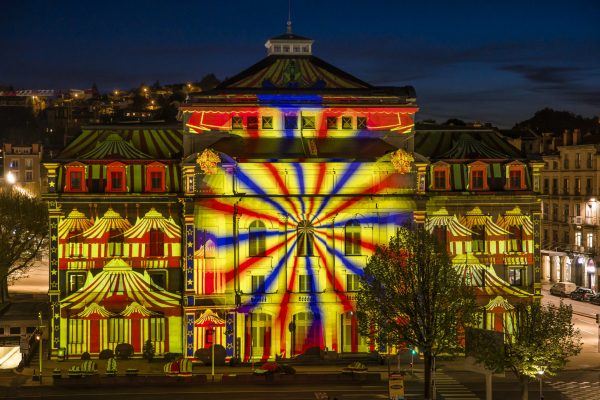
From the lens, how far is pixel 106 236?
3388 inches

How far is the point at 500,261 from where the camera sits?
8944cm

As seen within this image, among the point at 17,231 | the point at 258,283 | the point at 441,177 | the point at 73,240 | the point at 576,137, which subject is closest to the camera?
the point at 258,283

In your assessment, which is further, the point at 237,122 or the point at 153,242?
the point at 153,242

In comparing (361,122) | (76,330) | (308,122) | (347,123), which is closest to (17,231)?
(76,330)

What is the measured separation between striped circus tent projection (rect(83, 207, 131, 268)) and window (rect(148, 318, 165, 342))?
5879 millimetres

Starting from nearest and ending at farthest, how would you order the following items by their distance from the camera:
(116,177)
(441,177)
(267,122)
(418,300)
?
(418,300) < (267,122) < (116,177) < (441,177)

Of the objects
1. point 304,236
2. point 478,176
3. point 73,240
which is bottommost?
point 73,240

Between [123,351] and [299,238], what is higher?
[299,238]

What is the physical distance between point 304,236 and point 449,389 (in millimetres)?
17629

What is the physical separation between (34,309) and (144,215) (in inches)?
1092

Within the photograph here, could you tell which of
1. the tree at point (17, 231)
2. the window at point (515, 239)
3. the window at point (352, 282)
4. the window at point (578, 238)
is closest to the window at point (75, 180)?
the window at point (352, 282)

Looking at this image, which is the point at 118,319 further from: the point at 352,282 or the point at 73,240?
the point at 352,282

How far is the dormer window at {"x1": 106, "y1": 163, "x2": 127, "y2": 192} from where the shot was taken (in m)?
86.4

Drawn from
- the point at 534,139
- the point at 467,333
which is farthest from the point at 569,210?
the point at 467,333
